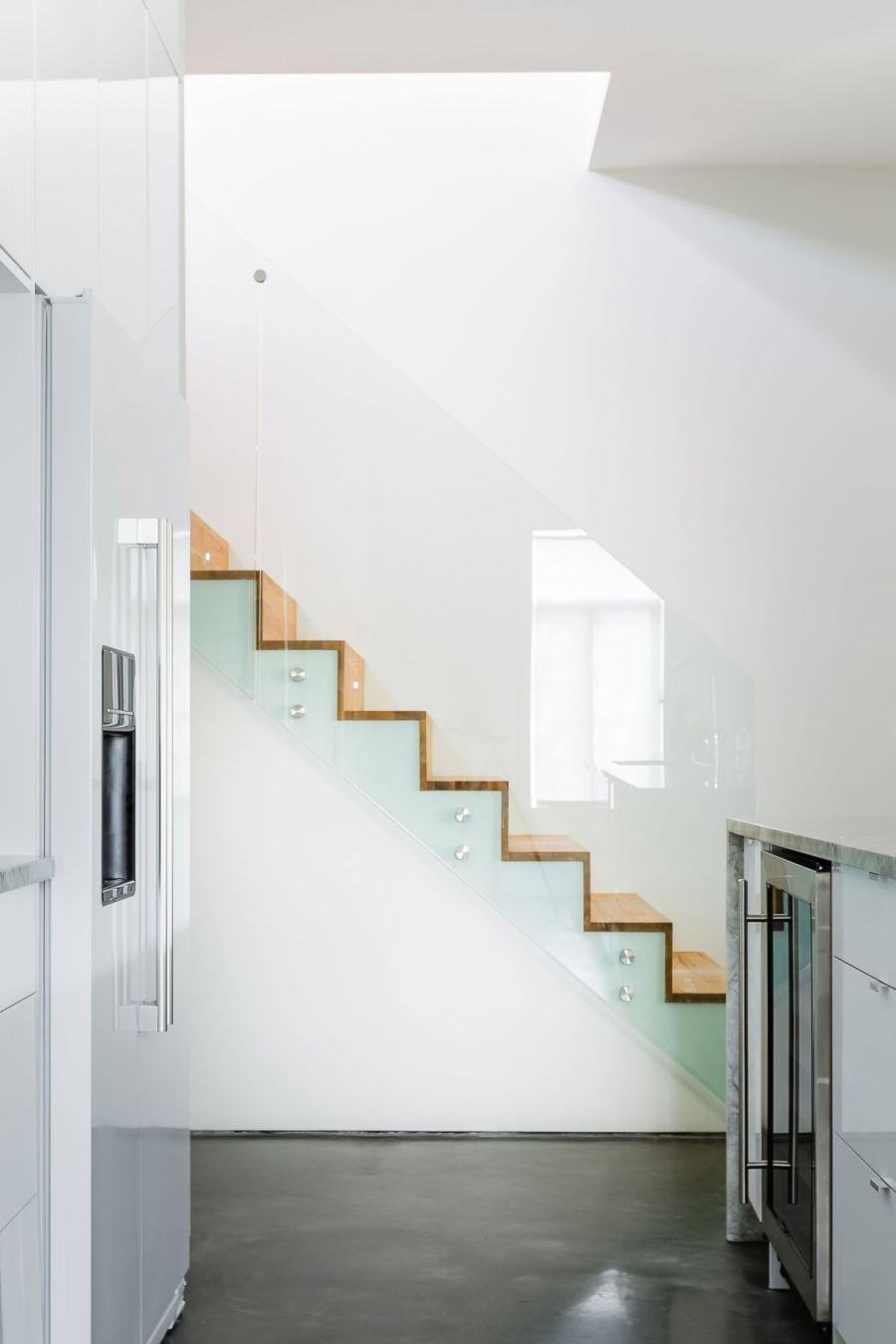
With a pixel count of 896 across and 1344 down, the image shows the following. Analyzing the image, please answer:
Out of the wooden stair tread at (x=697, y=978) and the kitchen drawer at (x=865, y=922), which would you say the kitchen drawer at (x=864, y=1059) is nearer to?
the kitchen drawer at (x=865, y=922)

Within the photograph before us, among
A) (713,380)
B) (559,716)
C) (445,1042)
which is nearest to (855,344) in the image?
(713,380)

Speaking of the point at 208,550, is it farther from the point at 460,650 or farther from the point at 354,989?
the point at 354,989

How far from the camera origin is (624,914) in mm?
3893

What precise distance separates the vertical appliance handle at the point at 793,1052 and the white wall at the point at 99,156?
1.67 m

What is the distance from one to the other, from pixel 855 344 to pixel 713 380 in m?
0.49

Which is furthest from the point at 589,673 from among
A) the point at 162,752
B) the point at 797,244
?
the point at 162,752

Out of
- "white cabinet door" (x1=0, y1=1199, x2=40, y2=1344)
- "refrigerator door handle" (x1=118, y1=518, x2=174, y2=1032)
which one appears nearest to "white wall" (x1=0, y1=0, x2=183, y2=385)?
"refrigerator door handle" (x1=118, y1=518, x2=174, y2=1032)

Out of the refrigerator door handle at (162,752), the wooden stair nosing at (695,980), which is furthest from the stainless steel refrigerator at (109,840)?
the wooden stair nosing at (695,980)

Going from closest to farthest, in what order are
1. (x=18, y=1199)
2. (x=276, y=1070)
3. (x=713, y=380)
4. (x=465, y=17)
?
(x=18, y=1199) < (x=465, y=17) < (x=276, y=1070) < (x=713, y=380)

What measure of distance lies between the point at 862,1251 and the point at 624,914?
1.81 metres

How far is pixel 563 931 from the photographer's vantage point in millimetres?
3924

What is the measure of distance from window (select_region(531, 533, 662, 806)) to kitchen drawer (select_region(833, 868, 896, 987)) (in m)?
1.66

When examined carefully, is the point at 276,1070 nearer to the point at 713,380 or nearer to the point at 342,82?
the point at 713,380

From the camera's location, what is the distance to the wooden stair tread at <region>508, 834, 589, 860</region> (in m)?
3.93
